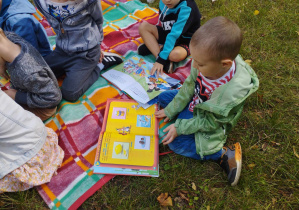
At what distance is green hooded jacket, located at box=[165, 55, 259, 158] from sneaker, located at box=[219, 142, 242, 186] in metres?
0.10

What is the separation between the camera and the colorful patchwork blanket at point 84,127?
5.74 ft

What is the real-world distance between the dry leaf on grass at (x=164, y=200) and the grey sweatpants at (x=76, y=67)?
1.32 metres

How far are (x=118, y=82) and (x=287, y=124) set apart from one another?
1764 mm

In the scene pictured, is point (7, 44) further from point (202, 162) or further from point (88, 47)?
point (202, 162)

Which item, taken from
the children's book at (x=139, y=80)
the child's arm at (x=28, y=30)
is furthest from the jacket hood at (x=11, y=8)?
the children's book at (x=139, y=80)

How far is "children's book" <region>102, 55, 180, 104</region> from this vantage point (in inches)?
93.3

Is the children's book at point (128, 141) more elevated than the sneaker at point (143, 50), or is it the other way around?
the sneaker at point (143, 50)

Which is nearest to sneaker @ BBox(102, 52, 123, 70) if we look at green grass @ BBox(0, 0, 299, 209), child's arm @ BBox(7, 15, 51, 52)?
child's arm @ BBox(7, 15, 51, 52)

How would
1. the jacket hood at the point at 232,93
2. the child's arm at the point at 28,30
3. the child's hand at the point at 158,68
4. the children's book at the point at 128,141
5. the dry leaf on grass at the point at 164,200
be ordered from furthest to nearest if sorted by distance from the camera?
the child's hand at the point at 158,68
the child's arm at the point at 28,30
the children's book at the point at 128,141
the dry leaf on grass at the point at 164,200
the jacket hood at the point at 232,93

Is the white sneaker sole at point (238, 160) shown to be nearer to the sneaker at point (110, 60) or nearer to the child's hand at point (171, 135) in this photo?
the child's hand at point (171, 135)

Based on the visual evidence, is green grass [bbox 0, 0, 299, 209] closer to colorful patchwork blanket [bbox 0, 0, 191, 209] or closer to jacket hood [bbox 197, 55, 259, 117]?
colorful patchwork blanket [bbox 0, 0, 191, 209]

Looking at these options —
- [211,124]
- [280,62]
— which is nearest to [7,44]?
[211,124]

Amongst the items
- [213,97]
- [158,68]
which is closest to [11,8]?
[158,68]

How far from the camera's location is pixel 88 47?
7.86ft
